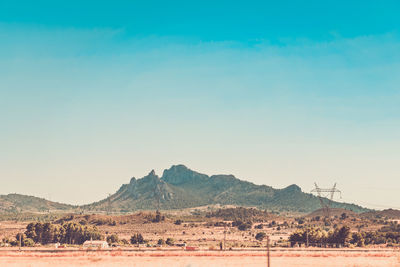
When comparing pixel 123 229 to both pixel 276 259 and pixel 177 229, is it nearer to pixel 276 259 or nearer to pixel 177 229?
pixel 177 229

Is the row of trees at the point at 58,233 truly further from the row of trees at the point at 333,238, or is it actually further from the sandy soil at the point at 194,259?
the row of trees at the point at 333,238

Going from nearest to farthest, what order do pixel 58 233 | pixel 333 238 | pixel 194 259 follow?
pixel 194 259
pixel 333 238
pixel 58 233

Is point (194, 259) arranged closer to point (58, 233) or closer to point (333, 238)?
point (333, 238)

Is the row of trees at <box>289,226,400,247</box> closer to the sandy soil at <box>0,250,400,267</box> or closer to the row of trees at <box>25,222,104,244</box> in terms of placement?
the sandy soil at <box>0,250,400,267</box>

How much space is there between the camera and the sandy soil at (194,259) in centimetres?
6719

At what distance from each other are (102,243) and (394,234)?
3383 inches

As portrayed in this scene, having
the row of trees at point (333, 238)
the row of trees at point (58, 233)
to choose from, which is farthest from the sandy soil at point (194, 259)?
the row of trees at point (58, 233)

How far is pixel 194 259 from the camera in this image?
7244 cm

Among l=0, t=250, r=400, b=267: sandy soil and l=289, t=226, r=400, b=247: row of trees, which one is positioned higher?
l=289, t=226, r=400, b=247: row of trees

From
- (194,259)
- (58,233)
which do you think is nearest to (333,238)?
(194,259)

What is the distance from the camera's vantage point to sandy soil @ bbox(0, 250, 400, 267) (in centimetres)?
6719

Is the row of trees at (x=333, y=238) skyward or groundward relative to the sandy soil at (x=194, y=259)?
skyward

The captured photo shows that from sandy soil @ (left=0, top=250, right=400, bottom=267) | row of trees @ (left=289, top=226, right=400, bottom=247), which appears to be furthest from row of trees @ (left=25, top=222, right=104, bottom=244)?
row of trees @ (left=289, top=226, right=400, bottom=247)

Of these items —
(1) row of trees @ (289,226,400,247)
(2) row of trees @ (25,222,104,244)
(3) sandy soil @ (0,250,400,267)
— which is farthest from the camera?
(2) row of trees @ (25,222,104,244)
